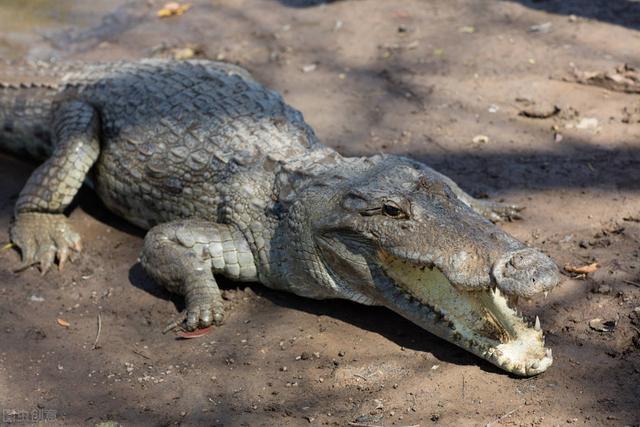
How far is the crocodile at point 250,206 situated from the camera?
3.55 m

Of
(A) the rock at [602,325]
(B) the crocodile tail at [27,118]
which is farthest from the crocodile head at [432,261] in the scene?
(B) the crocodile tail at [27,118]

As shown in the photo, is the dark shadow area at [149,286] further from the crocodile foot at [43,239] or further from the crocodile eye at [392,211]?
the crocodile eye at [392,211]

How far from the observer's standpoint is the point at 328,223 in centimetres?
402

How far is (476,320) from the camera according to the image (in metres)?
3.57

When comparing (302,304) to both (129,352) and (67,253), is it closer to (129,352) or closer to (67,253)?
(129,352)

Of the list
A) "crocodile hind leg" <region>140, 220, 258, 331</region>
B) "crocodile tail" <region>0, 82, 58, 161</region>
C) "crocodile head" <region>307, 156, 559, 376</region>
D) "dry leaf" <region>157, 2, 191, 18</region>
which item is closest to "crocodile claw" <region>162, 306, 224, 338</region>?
"crocodile hind leg" <region>140, 220, 258, 331</region>

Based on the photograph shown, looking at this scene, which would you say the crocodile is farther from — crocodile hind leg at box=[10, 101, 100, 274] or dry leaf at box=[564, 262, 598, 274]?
dry leaf at box=[564, 262, 598, 274]

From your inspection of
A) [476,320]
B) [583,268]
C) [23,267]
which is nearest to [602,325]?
[583,268]

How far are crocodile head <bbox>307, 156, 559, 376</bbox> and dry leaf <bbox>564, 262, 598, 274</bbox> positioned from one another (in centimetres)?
60

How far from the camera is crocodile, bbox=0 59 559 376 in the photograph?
3549 mm

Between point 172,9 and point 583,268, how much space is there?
5192 millimetres

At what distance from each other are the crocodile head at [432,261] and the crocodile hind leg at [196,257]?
54 cm

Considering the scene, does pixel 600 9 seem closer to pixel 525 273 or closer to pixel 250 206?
pixel 250 206

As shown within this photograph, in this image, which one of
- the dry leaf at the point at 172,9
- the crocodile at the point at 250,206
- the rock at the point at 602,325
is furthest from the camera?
the dry leaf at the point at 172,9
